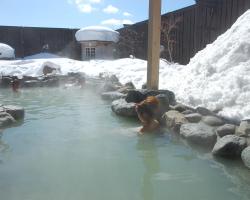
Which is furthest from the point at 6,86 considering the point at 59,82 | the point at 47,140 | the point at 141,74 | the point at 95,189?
the point at 95,189

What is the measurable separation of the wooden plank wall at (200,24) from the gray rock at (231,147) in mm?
5286

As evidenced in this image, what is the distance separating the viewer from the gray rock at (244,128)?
3.91m

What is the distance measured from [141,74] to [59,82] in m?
3.58

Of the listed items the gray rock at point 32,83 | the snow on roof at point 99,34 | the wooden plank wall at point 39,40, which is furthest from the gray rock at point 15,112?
the wooden plank wall at point 39,40

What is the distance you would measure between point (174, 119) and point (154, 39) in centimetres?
219

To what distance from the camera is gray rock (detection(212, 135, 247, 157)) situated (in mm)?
3703

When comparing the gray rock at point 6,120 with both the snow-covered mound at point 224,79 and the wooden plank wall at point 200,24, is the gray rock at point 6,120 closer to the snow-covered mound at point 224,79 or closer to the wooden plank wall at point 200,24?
the snow-covered mound at point 224,79

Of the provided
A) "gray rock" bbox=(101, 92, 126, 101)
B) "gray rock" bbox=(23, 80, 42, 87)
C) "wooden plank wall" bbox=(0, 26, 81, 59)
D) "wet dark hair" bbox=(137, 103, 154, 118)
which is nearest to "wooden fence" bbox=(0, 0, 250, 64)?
"wooden plank wall" bbox=(0, 26, 81, 59)

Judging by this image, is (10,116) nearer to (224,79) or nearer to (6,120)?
(6,120)

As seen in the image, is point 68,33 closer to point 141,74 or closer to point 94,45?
point 94,45

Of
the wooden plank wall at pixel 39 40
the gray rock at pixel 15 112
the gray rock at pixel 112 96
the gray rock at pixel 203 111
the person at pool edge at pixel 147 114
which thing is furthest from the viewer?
the wooden plank wall at pixel 39 40

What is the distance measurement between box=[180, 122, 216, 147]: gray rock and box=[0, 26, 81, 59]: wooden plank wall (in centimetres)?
1494

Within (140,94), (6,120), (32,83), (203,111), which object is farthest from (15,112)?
(32,83)

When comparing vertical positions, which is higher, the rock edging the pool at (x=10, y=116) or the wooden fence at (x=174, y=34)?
the wooden fence at (x=174, y=34)
